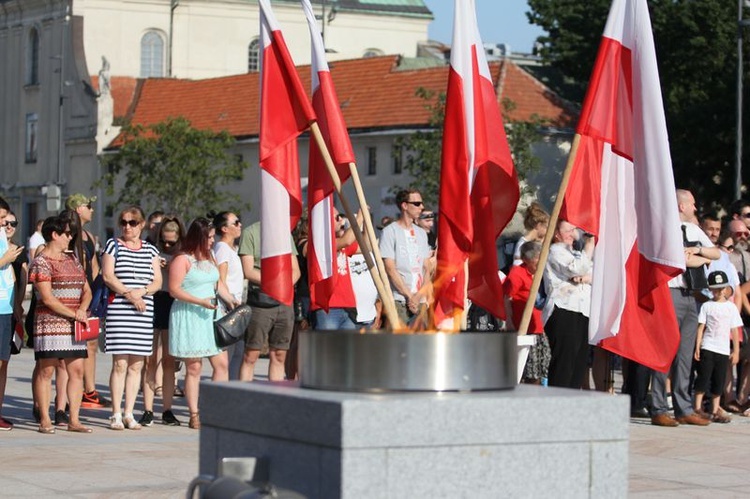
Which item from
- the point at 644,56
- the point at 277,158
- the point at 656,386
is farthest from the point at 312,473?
the point at 656,386

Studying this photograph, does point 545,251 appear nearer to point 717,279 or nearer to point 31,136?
point 717,279

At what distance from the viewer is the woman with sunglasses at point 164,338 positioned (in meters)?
14.5

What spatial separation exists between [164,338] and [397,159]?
5008 cm

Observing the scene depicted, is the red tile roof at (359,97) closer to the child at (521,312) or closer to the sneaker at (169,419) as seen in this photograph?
Answer: the child at (521,312)

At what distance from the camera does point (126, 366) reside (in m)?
14.1

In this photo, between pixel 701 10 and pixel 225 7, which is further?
pixel 225 7

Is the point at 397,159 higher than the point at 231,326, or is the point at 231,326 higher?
the point at 397,159

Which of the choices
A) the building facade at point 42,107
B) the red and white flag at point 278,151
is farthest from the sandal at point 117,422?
the building facade at point 42,107

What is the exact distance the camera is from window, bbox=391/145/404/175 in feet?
209

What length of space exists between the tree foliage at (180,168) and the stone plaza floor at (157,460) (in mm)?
50938

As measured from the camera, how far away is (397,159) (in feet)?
213

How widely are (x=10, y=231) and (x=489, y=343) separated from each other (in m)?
9.31

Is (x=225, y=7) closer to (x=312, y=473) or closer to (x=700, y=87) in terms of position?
(x=700, y=87)

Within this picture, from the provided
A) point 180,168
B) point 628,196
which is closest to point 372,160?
point 180,168
